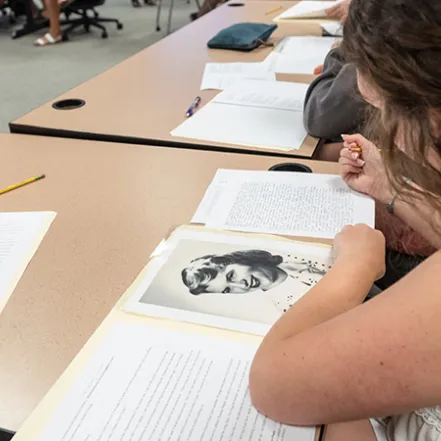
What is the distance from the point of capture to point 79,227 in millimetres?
958

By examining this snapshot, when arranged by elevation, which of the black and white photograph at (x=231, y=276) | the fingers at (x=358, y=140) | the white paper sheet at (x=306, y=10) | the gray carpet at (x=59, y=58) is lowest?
the gray carpet at (x=59, y=58)

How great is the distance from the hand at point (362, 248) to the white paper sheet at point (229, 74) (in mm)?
866

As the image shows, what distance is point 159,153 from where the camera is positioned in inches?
47.9

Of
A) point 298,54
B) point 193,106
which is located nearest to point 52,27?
point 298,54

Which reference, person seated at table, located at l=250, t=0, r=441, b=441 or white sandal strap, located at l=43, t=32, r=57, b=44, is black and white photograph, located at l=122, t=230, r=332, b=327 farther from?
white sandal strap, located at l=43, t=32, r=57, b=44

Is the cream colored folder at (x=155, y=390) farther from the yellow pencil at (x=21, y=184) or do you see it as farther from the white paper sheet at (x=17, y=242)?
the yellow pencil at (x=21, y=184)

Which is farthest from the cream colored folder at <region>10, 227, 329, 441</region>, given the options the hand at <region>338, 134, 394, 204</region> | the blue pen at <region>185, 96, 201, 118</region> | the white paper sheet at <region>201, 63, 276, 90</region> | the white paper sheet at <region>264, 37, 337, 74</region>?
the white paper sheet at <region>264, 37, 337, 74</region>

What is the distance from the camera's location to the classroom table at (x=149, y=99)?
1.31m

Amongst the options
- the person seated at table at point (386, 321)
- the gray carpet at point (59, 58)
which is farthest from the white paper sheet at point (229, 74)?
the gray carpet at point (59, 58)

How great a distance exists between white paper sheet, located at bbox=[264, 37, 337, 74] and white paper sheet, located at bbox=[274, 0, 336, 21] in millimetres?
318

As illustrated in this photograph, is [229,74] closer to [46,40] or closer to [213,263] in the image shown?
[213,263]

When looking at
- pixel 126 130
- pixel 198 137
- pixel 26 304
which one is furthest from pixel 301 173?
pixel 26 304

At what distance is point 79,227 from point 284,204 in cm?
38

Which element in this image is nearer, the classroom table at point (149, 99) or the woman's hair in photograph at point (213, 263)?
the woman's hair in photograph at point (213, 263)
